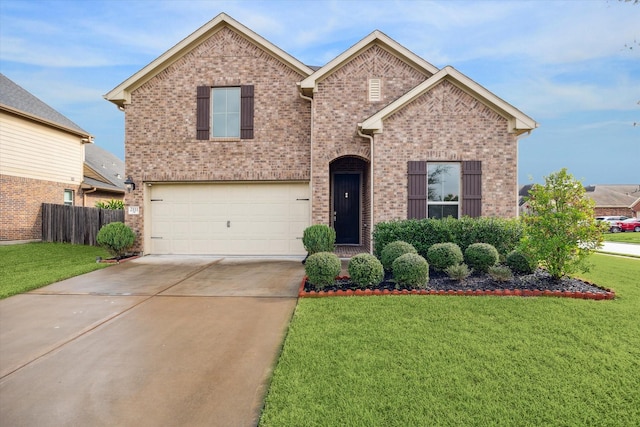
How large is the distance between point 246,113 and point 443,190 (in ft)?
20.6

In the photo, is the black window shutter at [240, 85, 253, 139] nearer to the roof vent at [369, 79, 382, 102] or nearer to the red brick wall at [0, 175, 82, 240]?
the roof vent at [369, 79, 382, 102]

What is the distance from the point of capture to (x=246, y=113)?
402 inches

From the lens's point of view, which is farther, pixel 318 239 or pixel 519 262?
pixel 318 239

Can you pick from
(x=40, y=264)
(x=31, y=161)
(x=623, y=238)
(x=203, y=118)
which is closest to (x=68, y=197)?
(x=31, y=161)

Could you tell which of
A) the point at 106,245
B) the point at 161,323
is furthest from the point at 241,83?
the point at 161,323

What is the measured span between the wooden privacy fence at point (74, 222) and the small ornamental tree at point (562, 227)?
13.3 m

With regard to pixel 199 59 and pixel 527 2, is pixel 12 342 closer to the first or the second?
pixel 199 59

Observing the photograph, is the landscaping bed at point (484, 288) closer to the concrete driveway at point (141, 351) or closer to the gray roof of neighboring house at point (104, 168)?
the concrete driveway at point (141, 351)

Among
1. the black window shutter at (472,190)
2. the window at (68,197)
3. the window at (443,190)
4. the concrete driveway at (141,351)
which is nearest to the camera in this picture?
the concrete driveway at (141,351)

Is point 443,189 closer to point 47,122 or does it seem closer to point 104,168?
point 47,122

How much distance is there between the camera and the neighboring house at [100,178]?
57.7ft

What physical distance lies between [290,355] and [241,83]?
9.06 meters

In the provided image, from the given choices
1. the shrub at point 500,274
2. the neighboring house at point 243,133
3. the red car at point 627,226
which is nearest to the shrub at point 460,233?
the shrub at point 500,274

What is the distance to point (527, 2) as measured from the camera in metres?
10.0
